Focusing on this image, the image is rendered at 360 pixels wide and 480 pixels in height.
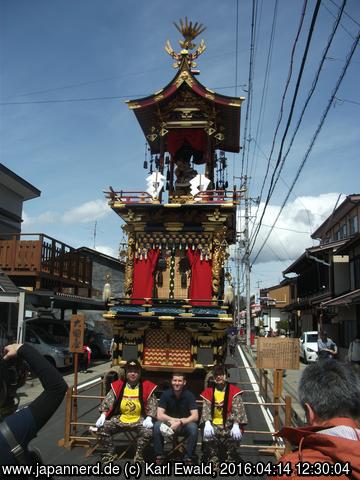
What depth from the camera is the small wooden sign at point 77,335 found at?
8.42 metres

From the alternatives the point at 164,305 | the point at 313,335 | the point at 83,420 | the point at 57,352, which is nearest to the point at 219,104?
the point at 164,305

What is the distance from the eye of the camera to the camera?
8.43 ft

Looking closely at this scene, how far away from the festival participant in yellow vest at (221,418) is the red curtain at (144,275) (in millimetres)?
5444

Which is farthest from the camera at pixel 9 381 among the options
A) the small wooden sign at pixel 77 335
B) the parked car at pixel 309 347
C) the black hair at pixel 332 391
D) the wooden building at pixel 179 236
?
the parked car at pixel 309 347

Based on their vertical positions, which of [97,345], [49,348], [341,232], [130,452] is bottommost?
[130,452]

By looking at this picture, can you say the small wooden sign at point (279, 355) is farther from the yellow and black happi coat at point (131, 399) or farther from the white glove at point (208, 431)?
the yellow and black happi coat at point (131, 399)

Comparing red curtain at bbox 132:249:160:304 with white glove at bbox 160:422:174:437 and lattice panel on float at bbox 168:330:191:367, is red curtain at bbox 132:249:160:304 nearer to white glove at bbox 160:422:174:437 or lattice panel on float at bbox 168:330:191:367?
lattice panel on float at bbox 168:330:191:367

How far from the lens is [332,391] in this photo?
2.21m

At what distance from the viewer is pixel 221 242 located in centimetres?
1244

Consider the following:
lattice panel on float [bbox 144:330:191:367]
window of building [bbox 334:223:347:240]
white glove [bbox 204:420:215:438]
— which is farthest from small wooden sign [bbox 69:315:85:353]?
window of building [bbox 334:223:347:240]

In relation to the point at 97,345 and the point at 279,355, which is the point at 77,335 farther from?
the point at 97,345

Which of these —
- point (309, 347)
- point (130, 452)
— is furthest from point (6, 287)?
point (309, 347)

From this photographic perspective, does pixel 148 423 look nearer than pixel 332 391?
No

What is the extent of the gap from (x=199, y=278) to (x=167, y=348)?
6.73 feet
